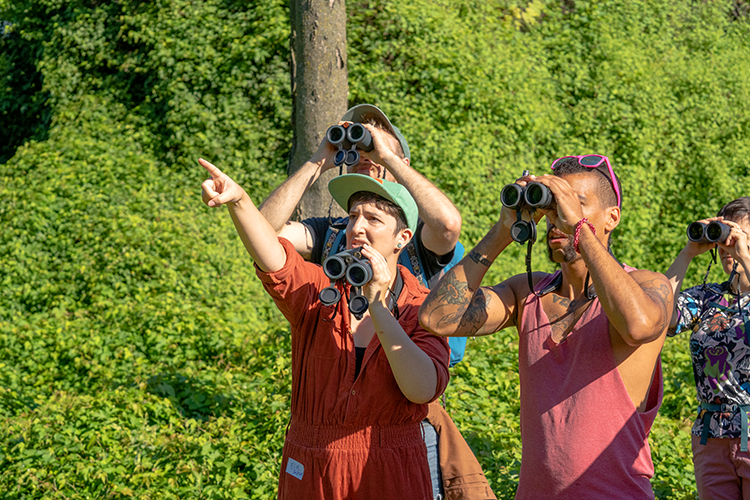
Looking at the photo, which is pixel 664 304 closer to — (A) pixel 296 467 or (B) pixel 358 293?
(B) pixel 358 293

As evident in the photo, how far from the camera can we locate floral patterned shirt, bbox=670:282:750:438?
345 centimetres

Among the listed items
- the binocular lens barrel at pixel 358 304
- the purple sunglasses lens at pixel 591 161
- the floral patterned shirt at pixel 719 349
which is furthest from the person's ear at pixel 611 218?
the floral patterned shirt at pixel 719 349

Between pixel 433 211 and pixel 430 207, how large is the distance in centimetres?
2

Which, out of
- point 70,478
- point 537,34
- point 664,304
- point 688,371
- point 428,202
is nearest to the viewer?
point 664,304

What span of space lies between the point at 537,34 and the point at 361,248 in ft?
29.2

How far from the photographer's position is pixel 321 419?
8.50ft

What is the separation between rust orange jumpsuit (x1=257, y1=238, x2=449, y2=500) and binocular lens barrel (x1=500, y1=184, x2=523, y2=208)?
71cm

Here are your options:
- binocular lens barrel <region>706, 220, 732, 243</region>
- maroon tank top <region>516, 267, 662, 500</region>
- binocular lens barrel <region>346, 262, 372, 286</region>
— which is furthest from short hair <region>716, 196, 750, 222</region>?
binocular lens barrel <region>346, 262, 372, 286</region>

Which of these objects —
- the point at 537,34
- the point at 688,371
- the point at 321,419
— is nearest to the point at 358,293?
the point at 321,419

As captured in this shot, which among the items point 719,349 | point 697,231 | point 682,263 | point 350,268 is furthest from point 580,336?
point 719,349

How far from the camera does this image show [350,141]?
3180mm

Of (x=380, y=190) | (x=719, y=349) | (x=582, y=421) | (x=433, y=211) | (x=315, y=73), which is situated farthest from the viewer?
(x=315, y=73)

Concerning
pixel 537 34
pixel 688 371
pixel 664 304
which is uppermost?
pixel 537 34

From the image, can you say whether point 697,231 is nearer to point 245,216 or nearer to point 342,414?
point 342,414
